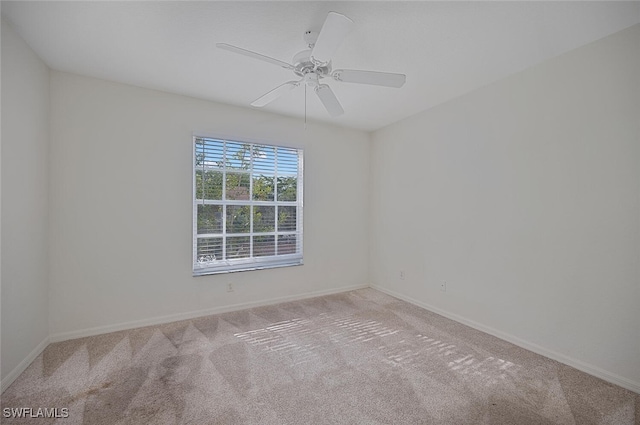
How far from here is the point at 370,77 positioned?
76.5 inches

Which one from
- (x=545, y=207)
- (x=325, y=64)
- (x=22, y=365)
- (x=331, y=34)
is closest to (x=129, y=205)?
(x=22, y=365)

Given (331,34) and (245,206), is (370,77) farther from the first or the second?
(245,206)

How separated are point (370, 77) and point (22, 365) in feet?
10.5

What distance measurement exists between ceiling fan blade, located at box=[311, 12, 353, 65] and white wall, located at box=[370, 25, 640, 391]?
1951 mm

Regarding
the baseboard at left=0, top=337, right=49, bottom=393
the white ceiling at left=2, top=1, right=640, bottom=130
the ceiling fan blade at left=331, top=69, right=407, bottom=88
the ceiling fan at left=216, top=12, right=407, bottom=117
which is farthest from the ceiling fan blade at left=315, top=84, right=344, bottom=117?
the baseboard at left=0, top=337, right=49, bottom=393

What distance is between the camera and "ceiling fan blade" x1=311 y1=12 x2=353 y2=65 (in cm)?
142

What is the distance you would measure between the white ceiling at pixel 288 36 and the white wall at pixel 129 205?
306 millimetres

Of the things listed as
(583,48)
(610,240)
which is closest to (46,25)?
(583,48)

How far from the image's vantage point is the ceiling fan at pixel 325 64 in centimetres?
152

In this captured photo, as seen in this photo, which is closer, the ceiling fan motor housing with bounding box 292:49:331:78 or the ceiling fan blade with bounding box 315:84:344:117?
the ceiling fan motor housing with bounding box 292:49:331:78

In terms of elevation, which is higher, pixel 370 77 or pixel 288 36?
pixel 288 36

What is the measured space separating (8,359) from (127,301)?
3.12 feet

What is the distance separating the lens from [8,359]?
6.35 ft

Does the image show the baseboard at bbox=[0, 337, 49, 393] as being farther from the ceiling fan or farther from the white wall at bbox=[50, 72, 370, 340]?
the ceiling fan
